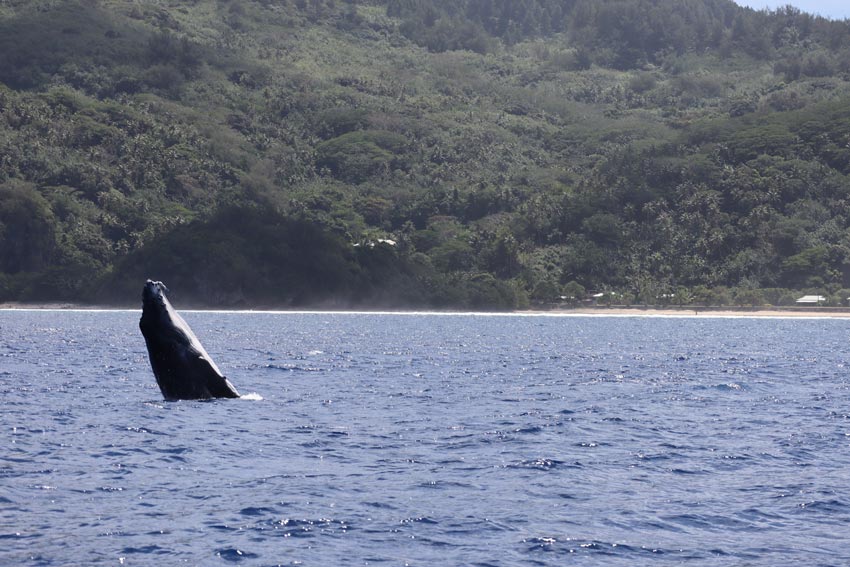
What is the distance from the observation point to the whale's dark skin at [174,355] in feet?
99.1

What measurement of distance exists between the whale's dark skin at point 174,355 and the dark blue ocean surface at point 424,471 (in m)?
0.73

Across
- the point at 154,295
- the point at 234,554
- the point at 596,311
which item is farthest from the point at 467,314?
→ the point at 234,554

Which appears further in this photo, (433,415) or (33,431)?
(433,415)

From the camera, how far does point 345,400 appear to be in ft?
141

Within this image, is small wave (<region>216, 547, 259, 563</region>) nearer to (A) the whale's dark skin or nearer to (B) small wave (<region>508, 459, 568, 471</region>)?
(B) small wave (<region>508, 459, 568, 471</region>)

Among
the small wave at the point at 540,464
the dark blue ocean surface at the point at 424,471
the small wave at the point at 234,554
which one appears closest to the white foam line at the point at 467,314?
the dark blue ocean surface at the point at 424,471

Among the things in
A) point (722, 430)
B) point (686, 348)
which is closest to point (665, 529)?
point (722, 430)

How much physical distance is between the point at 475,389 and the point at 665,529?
27.5 metres

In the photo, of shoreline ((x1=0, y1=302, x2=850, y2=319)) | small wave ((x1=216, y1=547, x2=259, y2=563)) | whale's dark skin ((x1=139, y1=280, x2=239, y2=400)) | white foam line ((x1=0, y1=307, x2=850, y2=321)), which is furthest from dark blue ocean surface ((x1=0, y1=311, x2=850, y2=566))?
shoreline ((x1=0, y1=302, x2=850, y2=319))

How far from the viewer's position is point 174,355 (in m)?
32.2

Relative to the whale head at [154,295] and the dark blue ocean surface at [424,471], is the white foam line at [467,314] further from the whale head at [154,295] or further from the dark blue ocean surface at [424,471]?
the whale head at [154,295]

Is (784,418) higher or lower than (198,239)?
lower

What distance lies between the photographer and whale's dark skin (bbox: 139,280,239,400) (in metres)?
30.2

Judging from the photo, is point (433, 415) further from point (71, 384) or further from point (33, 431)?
point (71, 384)
